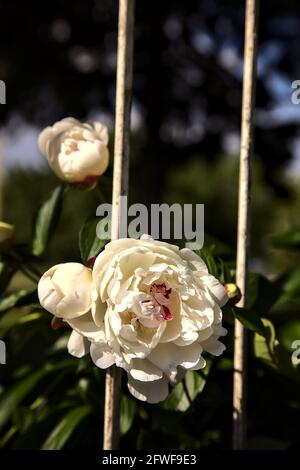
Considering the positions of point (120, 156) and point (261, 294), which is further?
point (261, 294)

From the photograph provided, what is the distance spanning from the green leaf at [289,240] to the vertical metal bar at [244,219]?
0.98 ft

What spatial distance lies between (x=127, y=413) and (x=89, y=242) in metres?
0.23

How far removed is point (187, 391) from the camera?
0.82 m

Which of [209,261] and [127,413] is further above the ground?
[209,261]

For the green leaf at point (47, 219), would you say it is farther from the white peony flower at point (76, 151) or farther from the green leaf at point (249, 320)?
the green leaf at point (249, 320)

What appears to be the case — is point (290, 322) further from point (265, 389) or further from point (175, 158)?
point (175, 158)

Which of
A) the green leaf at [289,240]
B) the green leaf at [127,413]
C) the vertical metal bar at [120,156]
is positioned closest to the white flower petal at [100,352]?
the vertical metal bar at [120,156]

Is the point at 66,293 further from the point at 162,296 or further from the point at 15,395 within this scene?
the point at 15,395

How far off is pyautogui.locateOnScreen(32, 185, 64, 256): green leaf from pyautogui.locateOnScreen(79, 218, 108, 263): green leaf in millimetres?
143

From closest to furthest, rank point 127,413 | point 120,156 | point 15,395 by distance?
point 120,156, point 127,413, point 15,395

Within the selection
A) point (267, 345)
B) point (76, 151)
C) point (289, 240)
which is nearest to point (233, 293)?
point (267, 345)

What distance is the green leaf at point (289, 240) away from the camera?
110cm

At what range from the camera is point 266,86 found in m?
4.62

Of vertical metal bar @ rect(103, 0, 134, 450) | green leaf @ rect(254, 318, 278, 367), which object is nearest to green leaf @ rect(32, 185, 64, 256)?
vertical metal bar @ rect(103, 0, 134, 450)
